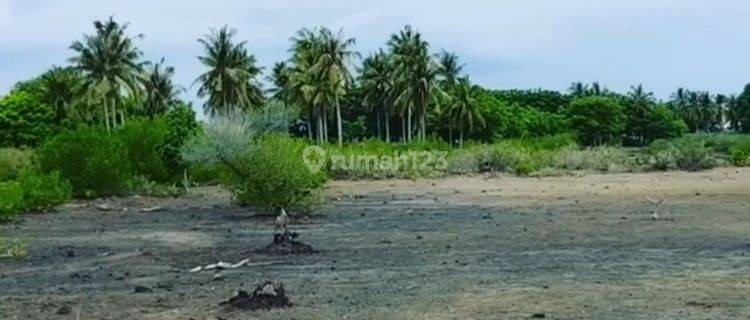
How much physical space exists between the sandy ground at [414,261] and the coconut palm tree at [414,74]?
40117 millimetres

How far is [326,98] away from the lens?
69500mm

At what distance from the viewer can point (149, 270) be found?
646 inches

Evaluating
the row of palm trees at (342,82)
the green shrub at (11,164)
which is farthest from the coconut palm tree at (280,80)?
the green shrub at (11,164)

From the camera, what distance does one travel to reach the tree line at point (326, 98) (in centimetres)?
6606

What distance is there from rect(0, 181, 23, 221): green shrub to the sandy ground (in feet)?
2.52

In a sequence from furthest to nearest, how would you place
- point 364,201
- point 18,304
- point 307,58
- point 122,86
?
point 307,58
point 122,86
point 364,201
point 18,304

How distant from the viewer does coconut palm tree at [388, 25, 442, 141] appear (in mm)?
74125

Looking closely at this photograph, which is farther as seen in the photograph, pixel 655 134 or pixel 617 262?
pixel 655 134

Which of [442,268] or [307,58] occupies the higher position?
[307,58]

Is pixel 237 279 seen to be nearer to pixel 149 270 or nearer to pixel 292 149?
pixel 149 270

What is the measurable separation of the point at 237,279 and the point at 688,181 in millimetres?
36071

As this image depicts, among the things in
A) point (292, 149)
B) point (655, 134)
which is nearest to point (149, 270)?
point (292, 149)

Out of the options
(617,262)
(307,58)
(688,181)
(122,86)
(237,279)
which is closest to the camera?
(237,279)

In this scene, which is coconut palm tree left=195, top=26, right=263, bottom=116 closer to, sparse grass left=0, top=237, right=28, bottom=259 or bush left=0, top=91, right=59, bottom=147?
bush left=0, top=91, right=59, bottom=147
